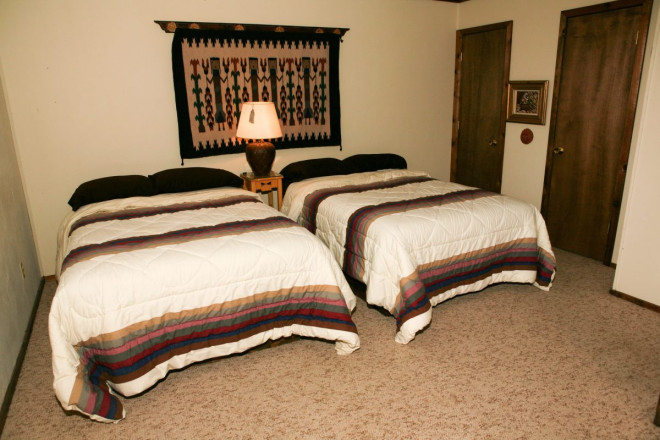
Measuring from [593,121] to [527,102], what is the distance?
71cm

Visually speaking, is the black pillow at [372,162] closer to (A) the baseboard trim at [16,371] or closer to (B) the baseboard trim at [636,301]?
(B) the baseboard trim at [636,301]

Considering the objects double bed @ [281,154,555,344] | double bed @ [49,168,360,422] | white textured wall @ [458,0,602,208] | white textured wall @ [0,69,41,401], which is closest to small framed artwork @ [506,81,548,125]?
white textured wall @ [458,0,602,208]

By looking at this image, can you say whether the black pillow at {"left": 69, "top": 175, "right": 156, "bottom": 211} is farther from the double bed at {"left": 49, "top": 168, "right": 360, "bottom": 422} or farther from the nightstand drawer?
the nightstand drawer

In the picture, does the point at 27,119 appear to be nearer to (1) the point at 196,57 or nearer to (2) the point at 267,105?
(1) the point at 196,57

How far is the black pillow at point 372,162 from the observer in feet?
14.1

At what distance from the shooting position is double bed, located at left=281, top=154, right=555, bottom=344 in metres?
2.65

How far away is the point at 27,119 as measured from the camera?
3324mm

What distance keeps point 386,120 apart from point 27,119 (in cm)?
326

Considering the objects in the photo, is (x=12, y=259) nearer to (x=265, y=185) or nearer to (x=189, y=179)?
(x=189, y=179)

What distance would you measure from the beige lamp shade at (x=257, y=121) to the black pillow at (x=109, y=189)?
0.92m

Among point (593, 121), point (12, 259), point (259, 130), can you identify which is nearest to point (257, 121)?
point (259, 130)

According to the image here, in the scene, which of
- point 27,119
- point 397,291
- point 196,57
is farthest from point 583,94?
point 27,119

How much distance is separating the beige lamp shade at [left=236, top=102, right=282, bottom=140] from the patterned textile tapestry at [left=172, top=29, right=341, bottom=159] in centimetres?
30

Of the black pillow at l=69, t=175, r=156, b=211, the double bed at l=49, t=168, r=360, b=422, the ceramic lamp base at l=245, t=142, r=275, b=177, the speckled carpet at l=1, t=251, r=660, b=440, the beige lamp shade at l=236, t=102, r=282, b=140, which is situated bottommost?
the speckled carpet at l=1, t=251, r=660, b=440
